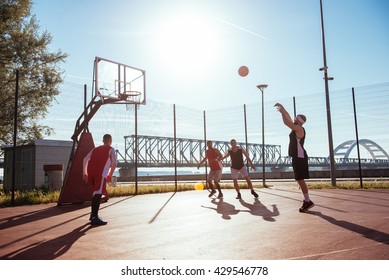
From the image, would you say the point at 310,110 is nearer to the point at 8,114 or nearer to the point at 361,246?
the point at 361,246

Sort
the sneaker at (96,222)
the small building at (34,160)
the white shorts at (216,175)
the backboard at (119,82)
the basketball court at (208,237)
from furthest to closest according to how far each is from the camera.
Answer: the small building at (34,160)
the backboard at (119,82)
the white shorts at (216,175)
the sneaker at (96,222)
the basketball court at (208,237)

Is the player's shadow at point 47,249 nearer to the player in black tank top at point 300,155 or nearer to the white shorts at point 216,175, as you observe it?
the player in black tank top at point 300,155

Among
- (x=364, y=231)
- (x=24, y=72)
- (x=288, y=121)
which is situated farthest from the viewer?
(x=24, y=72)

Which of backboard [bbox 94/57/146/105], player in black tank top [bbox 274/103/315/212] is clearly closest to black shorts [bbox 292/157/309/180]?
player in black tank top [bbox 274/103/315/212]

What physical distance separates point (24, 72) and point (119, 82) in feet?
33.3

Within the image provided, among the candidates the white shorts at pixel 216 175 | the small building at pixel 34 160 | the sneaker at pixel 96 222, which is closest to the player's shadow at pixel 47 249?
the sneaker at pixel 96 222

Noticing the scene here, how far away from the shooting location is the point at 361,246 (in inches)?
130

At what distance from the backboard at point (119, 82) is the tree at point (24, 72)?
28.8 feet

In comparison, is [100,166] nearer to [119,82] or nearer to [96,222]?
[96,222]

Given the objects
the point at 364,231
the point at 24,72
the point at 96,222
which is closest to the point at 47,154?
the point at 24,72

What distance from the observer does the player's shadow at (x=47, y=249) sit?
3.23 meters

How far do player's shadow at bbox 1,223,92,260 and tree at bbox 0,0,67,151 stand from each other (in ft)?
53.2

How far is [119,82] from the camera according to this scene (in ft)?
41.5
